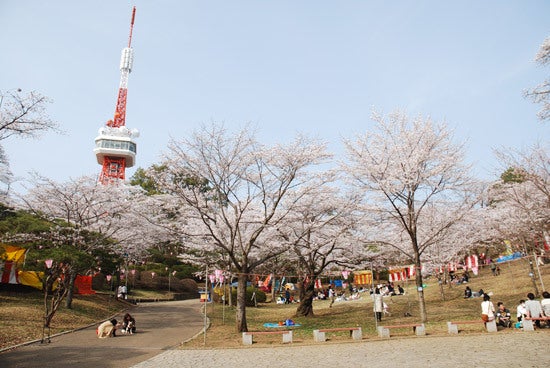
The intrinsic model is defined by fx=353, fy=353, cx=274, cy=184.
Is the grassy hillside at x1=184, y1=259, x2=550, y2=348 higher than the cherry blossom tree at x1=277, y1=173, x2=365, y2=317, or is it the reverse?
the cherry blossom tree at x1=277, y1=173, x2=365, y2=317

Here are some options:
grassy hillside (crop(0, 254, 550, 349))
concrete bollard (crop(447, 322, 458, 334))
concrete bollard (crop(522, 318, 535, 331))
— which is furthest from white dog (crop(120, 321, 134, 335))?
concrete bollard (crop(522, 318, 535, 331))

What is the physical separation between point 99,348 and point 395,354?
29.1 feet

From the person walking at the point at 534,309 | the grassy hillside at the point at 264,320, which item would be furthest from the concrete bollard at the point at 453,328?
the person walking at the point at 534,309

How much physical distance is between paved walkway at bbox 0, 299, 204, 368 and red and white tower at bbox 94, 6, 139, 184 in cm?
5464

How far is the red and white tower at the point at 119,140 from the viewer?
216ft

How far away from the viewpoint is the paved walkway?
353 inches

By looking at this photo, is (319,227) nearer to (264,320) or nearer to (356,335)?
(264,320)

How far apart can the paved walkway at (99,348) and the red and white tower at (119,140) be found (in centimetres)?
5464

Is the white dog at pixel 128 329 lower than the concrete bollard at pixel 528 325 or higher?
lower

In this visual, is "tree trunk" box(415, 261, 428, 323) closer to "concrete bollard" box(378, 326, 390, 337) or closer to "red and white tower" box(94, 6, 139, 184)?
"concrete bollard" box(378, 326, 390, 337)

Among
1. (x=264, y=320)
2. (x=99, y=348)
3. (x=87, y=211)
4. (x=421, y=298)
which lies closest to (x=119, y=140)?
(x=87, y=211)

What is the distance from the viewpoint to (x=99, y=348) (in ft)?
36.3

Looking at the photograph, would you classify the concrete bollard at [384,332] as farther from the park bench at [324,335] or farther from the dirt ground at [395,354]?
the park bench at [324,335]

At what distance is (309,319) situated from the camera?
17922mm
